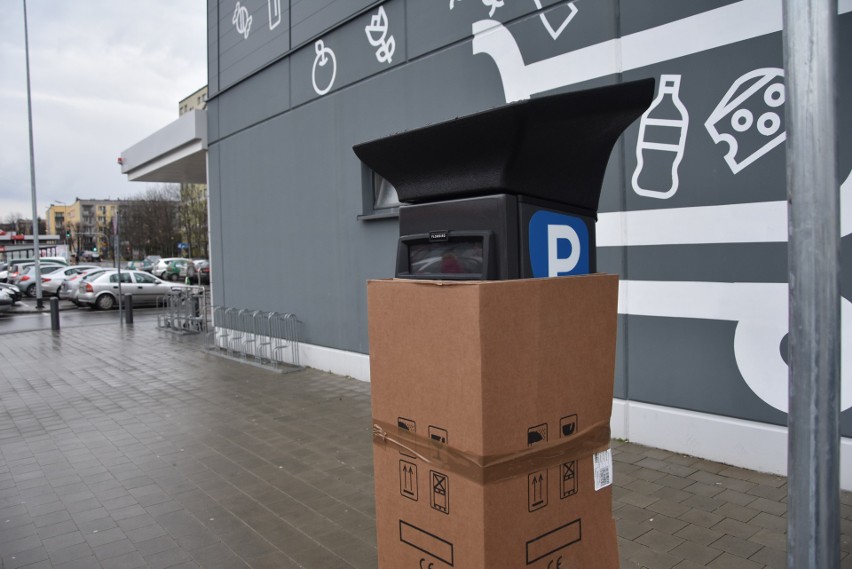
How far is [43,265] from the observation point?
31.6m

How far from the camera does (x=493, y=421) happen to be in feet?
5.50

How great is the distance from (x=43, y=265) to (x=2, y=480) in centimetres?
Result: 3159

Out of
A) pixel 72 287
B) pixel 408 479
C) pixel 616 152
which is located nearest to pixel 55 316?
pixel 72 287

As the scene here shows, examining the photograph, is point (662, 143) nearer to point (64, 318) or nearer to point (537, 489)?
point (537, 489)

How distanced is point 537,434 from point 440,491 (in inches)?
13.4

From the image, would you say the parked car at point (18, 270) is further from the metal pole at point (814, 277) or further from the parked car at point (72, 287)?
the metal pole at point (814, 277)

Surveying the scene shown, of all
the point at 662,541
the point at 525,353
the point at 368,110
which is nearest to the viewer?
the point at 525,353

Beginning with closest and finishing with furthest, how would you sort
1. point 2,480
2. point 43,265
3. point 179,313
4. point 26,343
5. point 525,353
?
1. point 525,353
2. point 2,480
3. point 26,343
4. point 179,313
5. point 43,265

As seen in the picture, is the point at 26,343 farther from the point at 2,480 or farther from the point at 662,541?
the point at 662,541

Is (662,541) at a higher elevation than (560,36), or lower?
lower

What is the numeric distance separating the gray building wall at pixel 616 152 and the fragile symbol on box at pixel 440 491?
281 centimetres

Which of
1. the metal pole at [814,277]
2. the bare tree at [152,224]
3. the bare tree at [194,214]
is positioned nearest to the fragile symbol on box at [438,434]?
the metal pole at [814,277]

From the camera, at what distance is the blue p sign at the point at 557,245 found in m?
1.85

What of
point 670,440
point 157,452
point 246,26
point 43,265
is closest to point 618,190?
point 670,440
